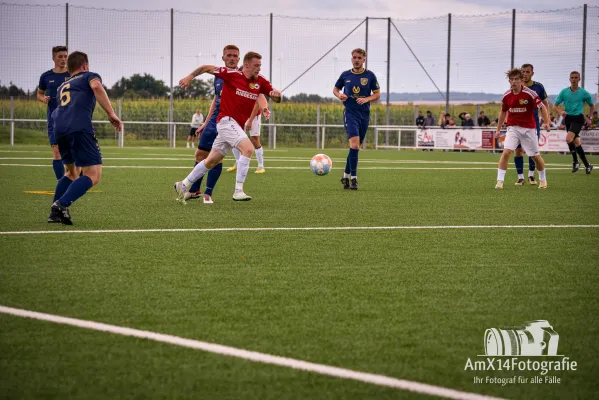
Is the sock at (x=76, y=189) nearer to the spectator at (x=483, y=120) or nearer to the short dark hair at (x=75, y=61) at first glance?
the short dark hair at (x=75, y=61)

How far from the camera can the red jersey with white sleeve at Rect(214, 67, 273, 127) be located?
1067cm

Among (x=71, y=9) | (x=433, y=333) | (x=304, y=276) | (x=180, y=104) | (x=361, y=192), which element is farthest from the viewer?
(x=180, y=104)

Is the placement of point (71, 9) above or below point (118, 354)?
above

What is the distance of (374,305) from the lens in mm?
4656

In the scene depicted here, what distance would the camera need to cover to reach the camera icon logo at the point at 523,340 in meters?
3.81

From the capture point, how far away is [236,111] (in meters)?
10.8

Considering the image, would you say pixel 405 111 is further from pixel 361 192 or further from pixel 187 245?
pixel 187 245

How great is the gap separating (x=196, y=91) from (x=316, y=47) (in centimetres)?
657

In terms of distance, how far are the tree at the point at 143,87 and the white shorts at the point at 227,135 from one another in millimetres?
27834

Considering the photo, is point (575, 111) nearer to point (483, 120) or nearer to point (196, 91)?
point (483, 120)

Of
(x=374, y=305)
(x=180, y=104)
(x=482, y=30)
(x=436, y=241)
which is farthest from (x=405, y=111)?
(x=374, y=305)

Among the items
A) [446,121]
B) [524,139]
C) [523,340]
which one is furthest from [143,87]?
[523,340]

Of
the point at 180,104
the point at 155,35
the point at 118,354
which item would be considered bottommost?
the point at 118,354

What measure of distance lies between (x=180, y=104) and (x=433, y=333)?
35994mm
